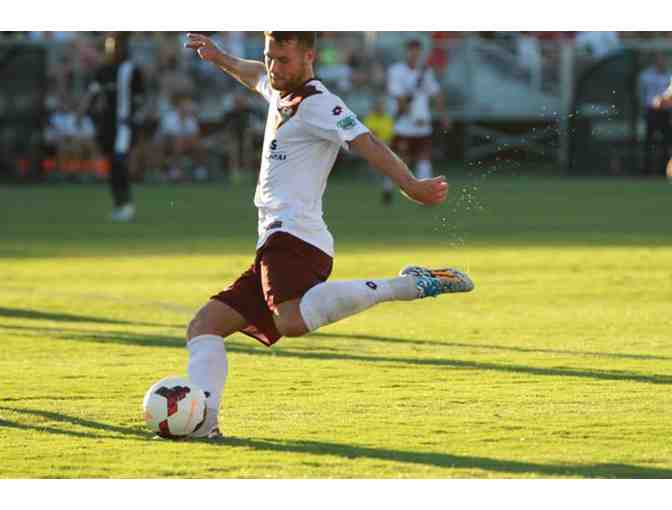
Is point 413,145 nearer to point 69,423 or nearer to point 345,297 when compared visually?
point 69,423

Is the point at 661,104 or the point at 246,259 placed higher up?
the point at 661,104

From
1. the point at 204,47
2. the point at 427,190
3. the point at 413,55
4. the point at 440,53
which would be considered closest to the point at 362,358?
the point at 204,47

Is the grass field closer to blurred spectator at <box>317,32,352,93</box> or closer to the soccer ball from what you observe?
the soccer ball

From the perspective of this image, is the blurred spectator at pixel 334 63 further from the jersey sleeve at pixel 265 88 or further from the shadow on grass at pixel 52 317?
the jersey sleeve at pixel 265 88

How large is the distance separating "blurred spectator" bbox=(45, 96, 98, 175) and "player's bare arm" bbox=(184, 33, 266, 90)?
84.3ft

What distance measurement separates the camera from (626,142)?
115ft

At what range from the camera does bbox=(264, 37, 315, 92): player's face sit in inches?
315

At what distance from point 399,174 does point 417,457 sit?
1.31 m

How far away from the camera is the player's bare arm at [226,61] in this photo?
29.5 feet

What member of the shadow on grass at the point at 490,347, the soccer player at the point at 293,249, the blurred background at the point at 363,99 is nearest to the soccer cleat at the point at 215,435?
the soccer player at the point at 293,249

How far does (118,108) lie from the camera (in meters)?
24.0

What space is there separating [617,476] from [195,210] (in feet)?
64.6
